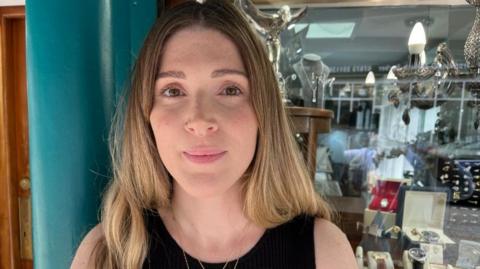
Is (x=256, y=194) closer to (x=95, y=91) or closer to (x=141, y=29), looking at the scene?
(x=95, y=91)

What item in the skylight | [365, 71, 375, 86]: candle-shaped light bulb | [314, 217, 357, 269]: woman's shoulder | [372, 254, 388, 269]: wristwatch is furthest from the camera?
[365, 71, 375, 86]: candle-shaped light bulb

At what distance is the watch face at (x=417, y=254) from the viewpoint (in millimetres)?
1344

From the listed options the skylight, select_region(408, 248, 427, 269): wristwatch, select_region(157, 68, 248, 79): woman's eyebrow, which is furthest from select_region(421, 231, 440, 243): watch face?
select_region(157, 68, 248, 79): woman's eyebrow

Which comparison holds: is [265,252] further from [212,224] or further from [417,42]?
[417,42]

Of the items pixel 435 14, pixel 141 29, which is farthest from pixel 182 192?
pixel 435 14

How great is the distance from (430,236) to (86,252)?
1.43 metres

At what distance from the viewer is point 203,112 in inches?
25.5

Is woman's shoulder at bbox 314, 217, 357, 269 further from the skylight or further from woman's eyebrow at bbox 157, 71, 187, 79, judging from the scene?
the skylight

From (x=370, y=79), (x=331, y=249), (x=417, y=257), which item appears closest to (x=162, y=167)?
(x=331, y=249)

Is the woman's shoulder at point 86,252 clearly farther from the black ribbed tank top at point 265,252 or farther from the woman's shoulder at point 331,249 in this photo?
the woman's shoulder at point 331,249

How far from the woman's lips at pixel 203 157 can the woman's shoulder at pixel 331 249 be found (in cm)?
32

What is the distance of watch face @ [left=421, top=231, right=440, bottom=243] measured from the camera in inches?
58.5

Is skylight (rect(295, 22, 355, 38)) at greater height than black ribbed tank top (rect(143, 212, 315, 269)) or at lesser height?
greater

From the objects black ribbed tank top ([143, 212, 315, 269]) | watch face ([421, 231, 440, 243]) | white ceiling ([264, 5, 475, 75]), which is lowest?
watch face ([421, 231, 440, 243])
